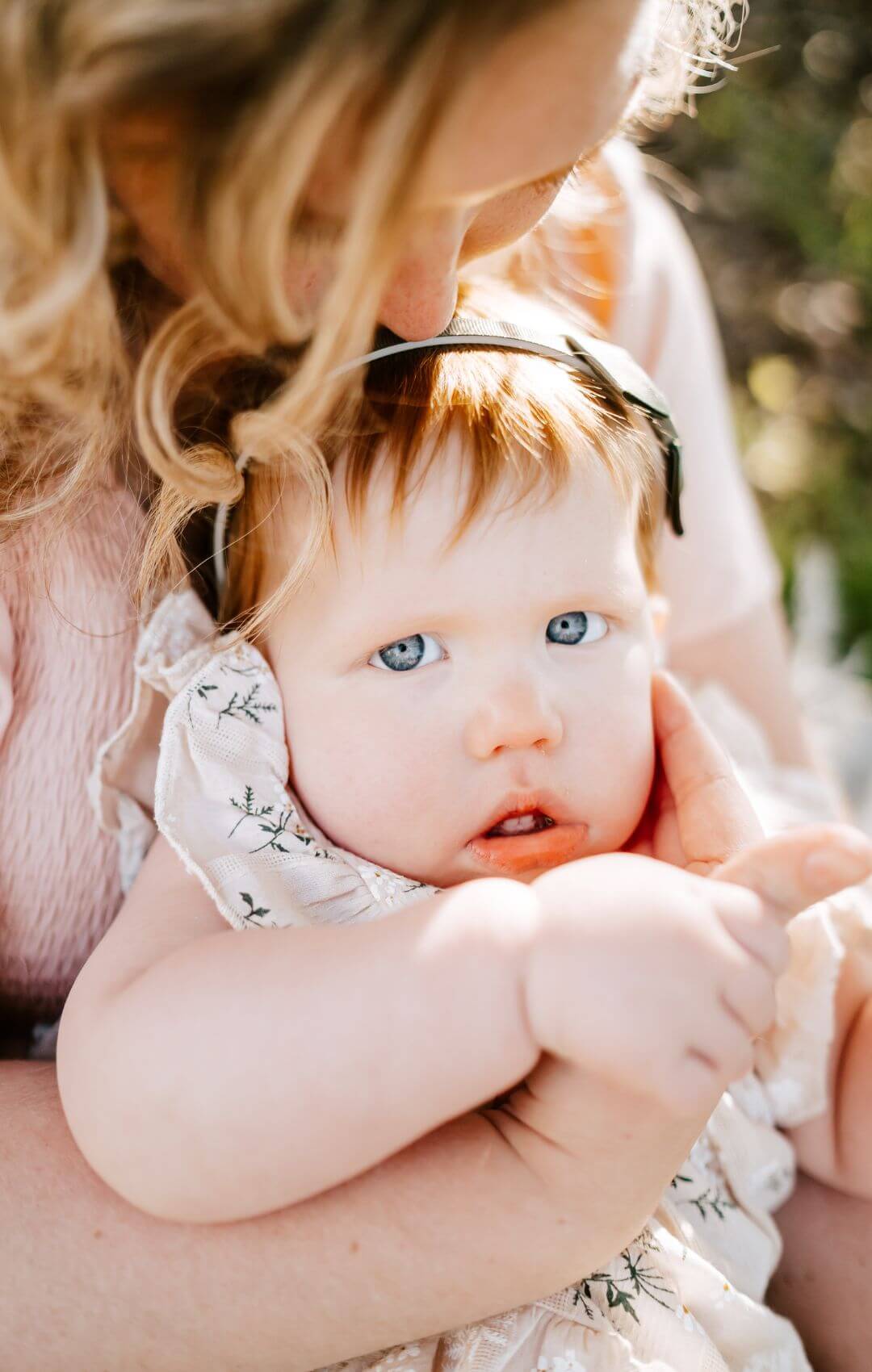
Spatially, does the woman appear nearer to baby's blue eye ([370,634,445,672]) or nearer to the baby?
the baby

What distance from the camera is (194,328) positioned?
0.87 meters

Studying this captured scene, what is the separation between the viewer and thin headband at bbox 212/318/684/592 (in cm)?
104

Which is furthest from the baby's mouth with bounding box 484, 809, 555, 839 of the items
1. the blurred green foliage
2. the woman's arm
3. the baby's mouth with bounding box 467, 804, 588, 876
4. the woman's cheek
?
the blurred green foliage

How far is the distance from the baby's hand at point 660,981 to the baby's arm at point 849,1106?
1.58ft

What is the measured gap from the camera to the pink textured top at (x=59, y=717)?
105cm

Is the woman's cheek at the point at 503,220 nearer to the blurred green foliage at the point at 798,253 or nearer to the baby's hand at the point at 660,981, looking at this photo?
the baby's hand at the point at 660,981

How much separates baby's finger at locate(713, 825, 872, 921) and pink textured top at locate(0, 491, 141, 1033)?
0.64 metres

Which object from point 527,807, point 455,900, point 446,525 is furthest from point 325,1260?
point 446,525

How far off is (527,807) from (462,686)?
13 centimetres

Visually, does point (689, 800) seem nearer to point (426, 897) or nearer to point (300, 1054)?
point (426, 897)

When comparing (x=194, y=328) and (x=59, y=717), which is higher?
(x=194, y=328)

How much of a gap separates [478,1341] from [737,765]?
35.5 inches

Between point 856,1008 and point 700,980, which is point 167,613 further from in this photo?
point 856,1008

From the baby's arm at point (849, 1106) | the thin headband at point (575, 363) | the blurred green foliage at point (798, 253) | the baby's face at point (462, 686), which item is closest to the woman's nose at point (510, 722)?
the baby's face at point (462, 686)
